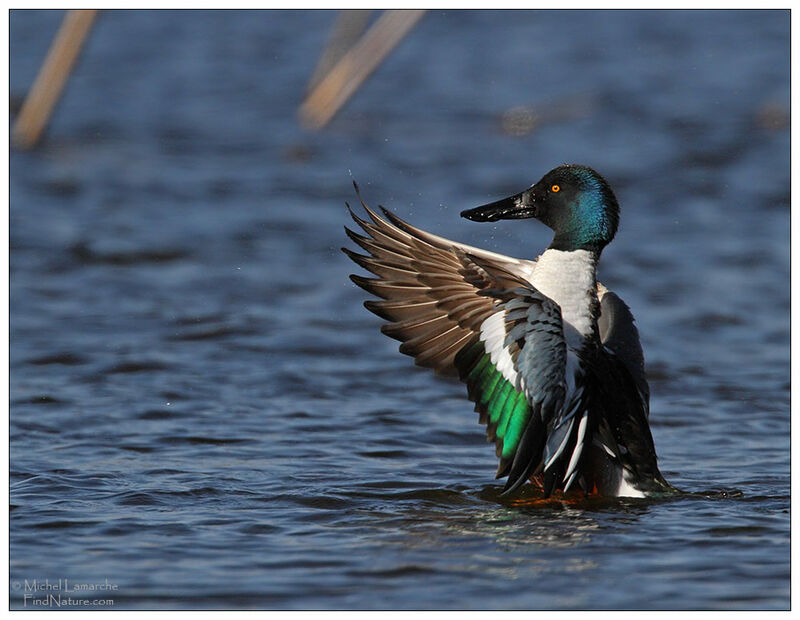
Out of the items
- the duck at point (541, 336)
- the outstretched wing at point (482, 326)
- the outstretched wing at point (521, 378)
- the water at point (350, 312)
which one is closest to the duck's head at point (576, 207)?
the duck at point (541, 336)

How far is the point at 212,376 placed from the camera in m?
7.90

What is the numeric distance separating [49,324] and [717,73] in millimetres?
10283

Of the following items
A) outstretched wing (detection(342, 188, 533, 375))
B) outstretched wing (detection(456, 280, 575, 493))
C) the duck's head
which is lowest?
outstretched wing (detection(456, 280, 575, 493))

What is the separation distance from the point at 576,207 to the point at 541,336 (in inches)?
36.4

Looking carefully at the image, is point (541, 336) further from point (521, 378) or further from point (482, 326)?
point (482, 326)

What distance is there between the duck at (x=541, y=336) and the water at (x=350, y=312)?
9.7 inches

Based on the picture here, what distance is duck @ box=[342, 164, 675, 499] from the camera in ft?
17.5

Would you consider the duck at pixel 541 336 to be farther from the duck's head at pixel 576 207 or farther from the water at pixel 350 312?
the water at pixel 350 312

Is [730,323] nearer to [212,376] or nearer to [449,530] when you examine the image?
[212,376]

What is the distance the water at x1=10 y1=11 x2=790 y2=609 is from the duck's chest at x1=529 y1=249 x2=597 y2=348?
801mm

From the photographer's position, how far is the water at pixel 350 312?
496 cm

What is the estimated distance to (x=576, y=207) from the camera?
19.5 feet

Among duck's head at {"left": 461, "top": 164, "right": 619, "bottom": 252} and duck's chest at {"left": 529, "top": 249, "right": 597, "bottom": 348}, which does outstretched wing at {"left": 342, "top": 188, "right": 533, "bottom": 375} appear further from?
duck's head at {"left": 461, "top": 164, "right": 619, "bottom": 252}

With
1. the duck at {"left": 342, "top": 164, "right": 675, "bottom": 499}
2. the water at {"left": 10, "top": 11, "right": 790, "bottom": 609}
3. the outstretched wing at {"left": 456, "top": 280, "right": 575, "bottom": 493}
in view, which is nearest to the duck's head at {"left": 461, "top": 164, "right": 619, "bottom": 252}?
the duck at {"left": 342, "top": 164, "right": 675, "bottom": 499}
